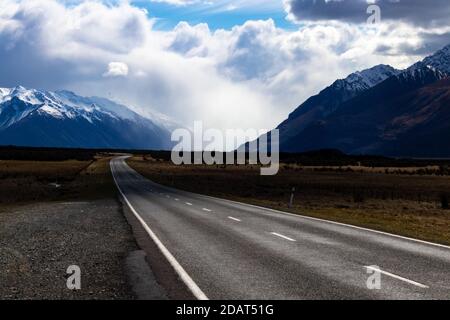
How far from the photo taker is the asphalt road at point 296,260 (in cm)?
966

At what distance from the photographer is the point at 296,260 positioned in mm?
12750

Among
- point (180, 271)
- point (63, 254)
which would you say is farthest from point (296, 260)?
point (63, 254)

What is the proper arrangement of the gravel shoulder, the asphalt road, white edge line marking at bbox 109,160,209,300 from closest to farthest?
white edge line marking at bbox 109,160,209,300, the asphalt road, the gravel shoulder

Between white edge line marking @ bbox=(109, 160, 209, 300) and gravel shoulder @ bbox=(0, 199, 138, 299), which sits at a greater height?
white edge line marking @ bbox=(109, 160, 209, 300)

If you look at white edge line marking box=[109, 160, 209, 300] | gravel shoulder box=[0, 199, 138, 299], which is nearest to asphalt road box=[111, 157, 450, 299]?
white edge line marking box=[109, 160, 209, 300]

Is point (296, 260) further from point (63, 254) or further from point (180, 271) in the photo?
point (63, 254)

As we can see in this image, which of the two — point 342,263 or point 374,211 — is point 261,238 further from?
point 374,211

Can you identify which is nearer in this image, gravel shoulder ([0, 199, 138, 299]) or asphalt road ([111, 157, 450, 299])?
asphalt road ([111, 157, 450, 299])

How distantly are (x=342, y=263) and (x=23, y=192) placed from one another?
1531 inches

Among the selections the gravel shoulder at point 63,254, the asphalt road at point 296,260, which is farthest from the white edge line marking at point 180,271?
the gravel shoulder at point 63,254

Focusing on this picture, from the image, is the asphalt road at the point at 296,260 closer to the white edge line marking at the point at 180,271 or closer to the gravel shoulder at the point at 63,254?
the white edge line marking at the point at 180,271

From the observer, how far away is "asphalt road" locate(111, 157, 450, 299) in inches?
380

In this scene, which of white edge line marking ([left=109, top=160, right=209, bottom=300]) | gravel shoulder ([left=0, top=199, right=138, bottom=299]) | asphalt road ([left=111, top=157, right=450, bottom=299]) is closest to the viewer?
white edge line marking ([left=109, top=160, right=209, bottom=300])

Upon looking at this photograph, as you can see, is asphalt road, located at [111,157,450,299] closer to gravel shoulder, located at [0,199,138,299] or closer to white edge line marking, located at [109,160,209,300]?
white edge line marking, located at [109,160,209,300]
